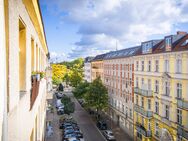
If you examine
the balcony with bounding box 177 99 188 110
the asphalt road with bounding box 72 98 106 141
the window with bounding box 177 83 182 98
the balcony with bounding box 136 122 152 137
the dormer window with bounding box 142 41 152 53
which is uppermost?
the dormer window with bounding box 142 41 152 53

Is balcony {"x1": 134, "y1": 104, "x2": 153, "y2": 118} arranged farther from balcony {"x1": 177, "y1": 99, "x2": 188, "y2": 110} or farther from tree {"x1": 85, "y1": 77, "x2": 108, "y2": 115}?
tree {"x1": 85, "y1": 77, "x2": 108, "y2": 115}

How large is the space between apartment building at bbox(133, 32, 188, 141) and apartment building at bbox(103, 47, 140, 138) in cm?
215

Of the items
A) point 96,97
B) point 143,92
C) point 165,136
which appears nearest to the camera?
point 165,136

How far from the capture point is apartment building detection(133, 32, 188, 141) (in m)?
20.4

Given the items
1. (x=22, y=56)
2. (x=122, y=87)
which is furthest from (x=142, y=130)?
(x=22, y=56)

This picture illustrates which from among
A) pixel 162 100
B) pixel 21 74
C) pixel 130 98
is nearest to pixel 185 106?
pixel 162 100

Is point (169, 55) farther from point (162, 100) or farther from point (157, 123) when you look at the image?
point (157, 123)

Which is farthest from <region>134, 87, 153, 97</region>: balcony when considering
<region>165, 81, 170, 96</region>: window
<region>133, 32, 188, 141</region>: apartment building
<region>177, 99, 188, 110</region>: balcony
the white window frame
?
<region>177, 99, 188, 110</region>: balcony

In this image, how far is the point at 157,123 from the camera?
24922mm

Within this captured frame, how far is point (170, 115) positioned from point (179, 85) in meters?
3.25

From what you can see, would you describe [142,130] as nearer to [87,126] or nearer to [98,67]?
[87,126]

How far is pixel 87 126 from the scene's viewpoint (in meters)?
37.3

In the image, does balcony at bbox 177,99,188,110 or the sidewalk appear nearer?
balcony at bbox 177,99,188,110

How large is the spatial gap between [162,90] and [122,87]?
13.0 meters
